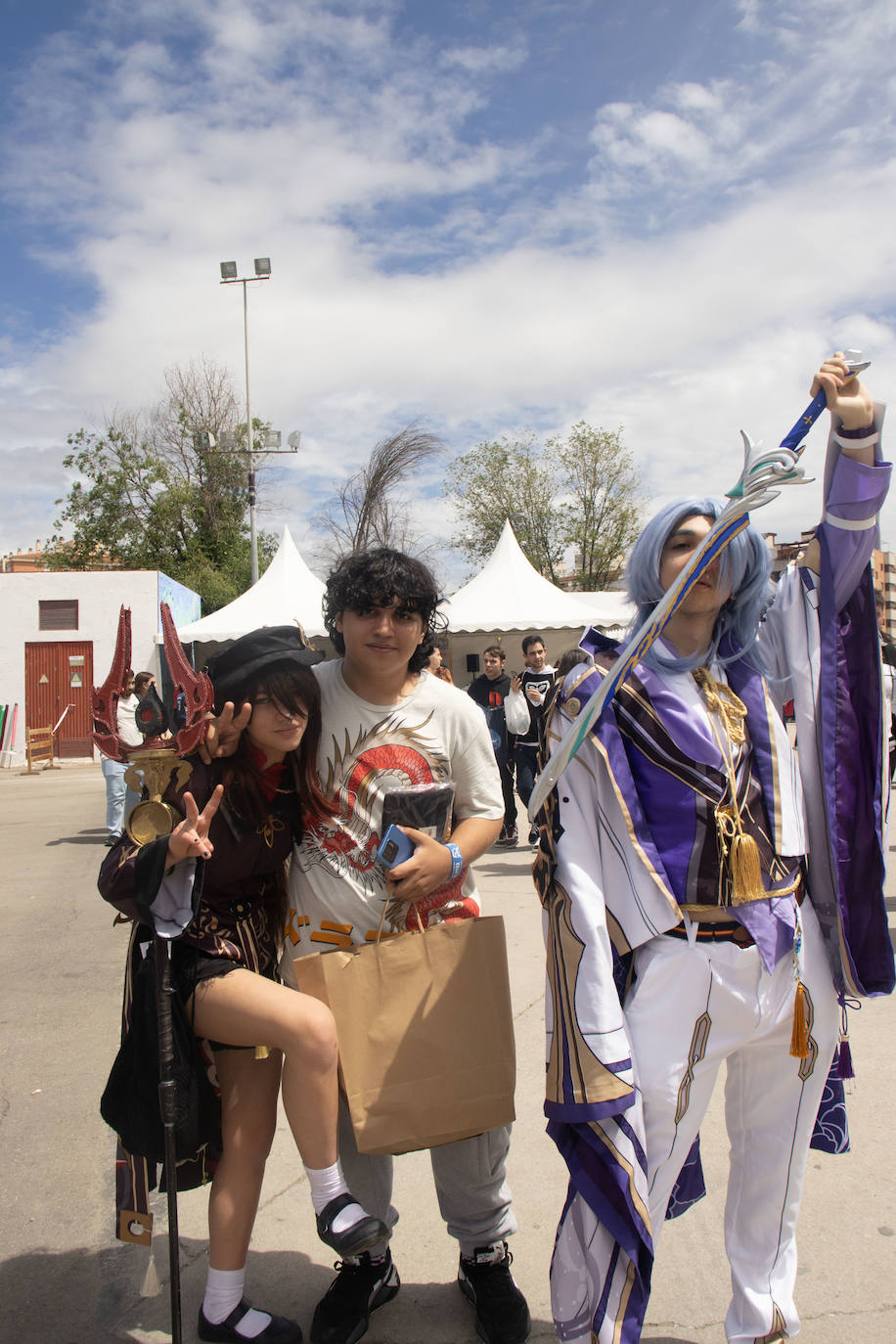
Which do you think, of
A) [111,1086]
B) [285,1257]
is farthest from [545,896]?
[285,1257]

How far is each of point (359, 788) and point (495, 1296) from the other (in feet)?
3.94

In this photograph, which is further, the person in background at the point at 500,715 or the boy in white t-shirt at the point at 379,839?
the person in background at the point at 500,715

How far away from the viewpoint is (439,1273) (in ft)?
7.84

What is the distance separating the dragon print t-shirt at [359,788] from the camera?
2.12 metres

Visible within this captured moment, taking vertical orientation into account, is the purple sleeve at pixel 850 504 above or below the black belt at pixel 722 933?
above

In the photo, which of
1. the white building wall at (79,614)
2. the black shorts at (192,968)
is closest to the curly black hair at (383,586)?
Result: the black shorts at (192,968)

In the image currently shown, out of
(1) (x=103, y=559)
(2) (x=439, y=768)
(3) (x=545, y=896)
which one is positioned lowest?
(3) (x=545, y=896)

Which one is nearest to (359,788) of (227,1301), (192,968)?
(192,968)

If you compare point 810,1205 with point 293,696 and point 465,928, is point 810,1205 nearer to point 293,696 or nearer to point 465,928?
point 465,928

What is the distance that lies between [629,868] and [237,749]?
2.89 feet

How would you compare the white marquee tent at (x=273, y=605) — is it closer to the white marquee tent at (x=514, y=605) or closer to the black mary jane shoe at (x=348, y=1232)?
the white marquee tent at (x=514, y=605)

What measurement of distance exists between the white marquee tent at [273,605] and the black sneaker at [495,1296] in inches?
490

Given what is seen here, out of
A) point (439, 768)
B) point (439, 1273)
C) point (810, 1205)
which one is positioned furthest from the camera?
point (810, 1205)

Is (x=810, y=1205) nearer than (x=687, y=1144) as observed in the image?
No
